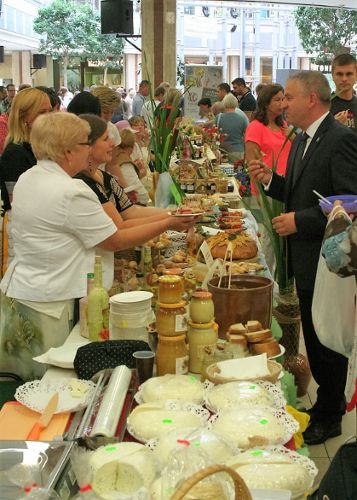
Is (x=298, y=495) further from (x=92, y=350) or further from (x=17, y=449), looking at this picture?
(x=92, y=350)

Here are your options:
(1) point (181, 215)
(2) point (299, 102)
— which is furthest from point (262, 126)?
(1) point (181, 215)

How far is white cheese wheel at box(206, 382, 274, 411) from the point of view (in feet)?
5.99

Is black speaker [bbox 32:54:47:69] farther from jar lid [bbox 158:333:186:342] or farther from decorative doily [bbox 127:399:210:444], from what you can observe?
Answer: decorative doily [bbox 127:399:210:444]

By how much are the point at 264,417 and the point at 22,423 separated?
0.69 m

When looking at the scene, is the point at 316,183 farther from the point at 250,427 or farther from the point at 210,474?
the point at 210,474

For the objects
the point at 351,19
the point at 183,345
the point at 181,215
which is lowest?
the point at 183,345

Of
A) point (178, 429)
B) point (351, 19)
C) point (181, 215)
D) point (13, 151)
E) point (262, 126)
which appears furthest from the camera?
point (351, 19)

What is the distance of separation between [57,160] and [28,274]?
0.47 meters

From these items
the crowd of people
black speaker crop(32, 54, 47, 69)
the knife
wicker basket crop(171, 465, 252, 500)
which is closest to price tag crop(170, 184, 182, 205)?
the crowd of people

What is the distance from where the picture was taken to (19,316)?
2.82 metres

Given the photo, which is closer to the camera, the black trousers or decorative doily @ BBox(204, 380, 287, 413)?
decorative doily @ BBox(204, 380, 287, 413)

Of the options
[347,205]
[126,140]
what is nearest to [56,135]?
[347,205]

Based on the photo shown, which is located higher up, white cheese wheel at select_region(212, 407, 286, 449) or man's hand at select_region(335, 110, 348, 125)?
man's hand at select_region(335, 110, 348, 125)

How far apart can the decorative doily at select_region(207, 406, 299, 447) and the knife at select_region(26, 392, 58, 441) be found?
1.42ft
